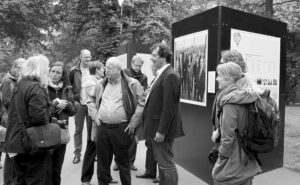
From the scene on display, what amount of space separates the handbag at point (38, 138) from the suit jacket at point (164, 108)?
1230 mm

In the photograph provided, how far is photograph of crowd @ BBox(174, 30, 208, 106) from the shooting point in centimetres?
546

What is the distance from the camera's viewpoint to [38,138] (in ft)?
11.3

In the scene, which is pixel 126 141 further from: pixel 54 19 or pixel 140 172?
pixel 54 19

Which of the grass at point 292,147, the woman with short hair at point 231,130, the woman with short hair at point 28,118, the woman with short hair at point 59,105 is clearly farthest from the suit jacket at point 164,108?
the grass at point 292,147

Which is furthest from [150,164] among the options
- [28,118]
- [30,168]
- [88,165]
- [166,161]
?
[28,118]

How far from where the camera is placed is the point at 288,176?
5.95 m

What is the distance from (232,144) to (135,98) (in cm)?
176

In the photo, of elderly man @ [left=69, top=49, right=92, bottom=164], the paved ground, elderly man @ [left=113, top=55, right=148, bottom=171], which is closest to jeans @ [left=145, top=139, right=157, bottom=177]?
the paved ground

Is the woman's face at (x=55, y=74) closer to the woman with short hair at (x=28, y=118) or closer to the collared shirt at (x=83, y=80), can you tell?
the woman with short hair at (x=28, y=118)

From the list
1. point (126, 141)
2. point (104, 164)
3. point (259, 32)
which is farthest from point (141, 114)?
point (259, 32)

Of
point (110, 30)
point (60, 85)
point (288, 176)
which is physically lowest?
point (288, 176)

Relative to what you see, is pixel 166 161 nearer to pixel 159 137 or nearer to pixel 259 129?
pixel 159 137

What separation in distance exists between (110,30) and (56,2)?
4.96 m

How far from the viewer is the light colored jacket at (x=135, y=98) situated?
14.7 feet
